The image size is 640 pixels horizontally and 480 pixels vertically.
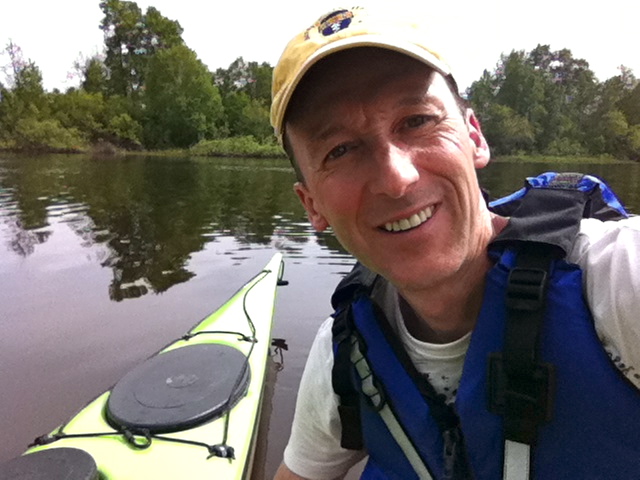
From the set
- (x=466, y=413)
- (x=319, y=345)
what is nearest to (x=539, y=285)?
(x=466, y=413)

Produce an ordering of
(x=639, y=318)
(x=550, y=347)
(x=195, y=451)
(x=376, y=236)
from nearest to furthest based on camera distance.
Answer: (x=639, y=318), (x=550, y=347), (x=376, y=236), (x=195, y=451)

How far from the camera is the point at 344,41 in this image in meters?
1.31

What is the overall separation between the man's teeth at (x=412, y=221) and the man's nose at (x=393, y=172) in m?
0.07

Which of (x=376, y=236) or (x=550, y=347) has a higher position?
(x=376, y=236)

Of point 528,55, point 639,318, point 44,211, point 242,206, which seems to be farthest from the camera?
point 528,55

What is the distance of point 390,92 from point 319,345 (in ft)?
3.02

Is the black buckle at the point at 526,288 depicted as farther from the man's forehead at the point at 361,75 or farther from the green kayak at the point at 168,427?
the green kayak at the point at 168,427

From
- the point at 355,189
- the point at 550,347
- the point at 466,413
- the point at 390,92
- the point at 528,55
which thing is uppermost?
the point at 528,55

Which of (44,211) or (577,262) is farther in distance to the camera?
(44,211)

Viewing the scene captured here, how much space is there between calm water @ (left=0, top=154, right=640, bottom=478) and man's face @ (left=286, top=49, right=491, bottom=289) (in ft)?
11.6

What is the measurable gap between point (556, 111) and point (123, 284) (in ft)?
187

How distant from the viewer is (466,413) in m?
1.43

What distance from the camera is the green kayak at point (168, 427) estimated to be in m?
2.82

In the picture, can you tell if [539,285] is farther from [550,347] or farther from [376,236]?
[376,236]
